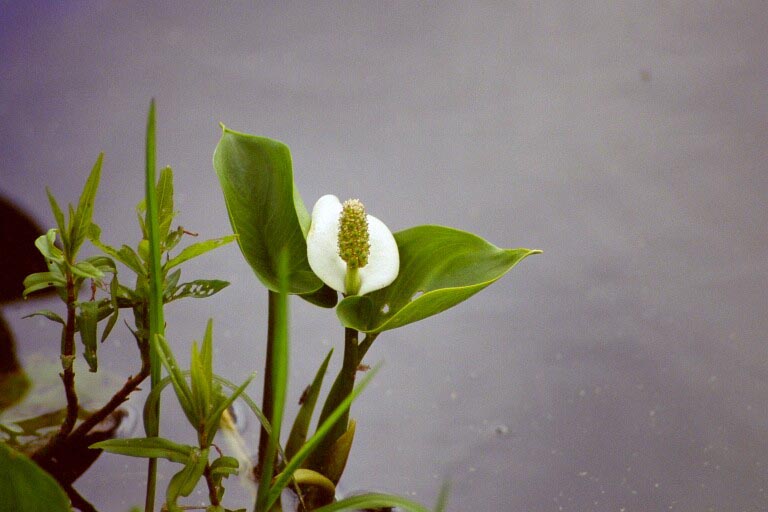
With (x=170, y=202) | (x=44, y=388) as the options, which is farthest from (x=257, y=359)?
(x=170, y=202)

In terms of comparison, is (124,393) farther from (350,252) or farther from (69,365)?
(350,252)

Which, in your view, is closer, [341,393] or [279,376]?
[279,376]

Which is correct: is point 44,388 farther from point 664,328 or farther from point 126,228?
point 664,328

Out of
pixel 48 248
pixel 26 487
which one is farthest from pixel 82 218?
pixel 26 487

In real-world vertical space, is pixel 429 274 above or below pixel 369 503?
above

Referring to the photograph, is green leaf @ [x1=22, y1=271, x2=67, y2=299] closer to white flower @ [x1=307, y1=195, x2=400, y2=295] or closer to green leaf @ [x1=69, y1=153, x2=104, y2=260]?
green leaf @ [x1=69, y1=153, x2=104, y2=260]

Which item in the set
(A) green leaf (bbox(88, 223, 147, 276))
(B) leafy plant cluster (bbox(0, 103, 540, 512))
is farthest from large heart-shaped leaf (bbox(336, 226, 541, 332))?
(A) green leaf (bbox(88, 223, 147, 276))

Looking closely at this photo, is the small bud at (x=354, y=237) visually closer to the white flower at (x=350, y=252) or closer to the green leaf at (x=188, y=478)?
the white flower at (x=350, y=252)

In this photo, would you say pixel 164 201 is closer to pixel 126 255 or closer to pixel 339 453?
pixel 126 255
